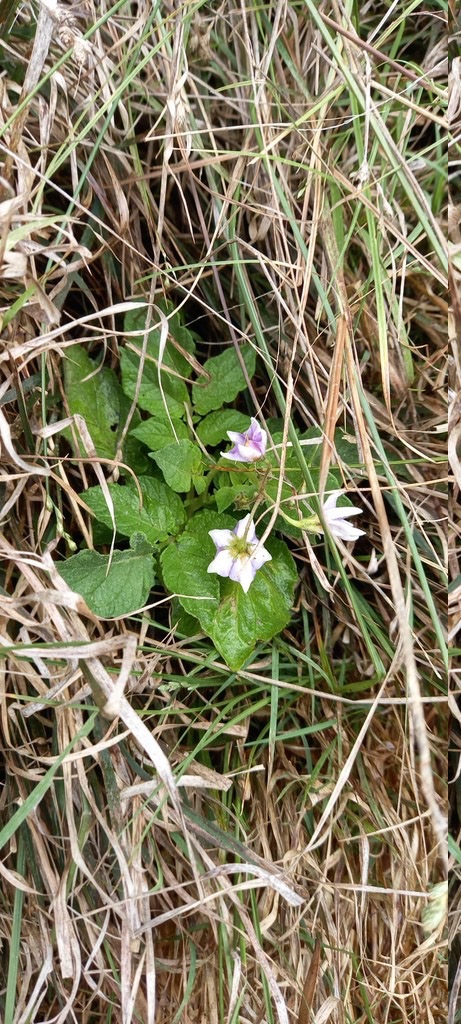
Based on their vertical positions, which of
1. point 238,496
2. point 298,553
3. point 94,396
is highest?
point 94,396

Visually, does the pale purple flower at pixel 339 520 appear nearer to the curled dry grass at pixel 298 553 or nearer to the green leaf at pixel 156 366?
the curled dry grass at pixel 298 553

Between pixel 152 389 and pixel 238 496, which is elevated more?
pixel 152 389

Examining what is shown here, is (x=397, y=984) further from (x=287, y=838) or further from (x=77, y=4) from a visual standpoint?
(x=77, y=4)

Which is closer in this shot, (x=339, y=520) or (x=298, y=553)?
(x=339, y=520)

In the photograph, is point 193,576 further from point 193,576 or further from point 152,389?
point 152,389

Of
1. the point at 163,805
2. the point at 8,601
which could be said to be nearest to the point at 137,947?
the point at 163,805

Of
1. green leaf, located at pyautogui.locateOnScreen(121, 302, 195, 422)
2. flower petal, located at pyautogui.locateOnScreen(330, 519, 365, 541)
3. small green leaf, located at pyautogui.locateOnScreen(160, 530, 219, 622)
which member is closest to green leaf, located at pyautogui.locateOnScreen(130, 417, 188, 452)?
green leaf, located at pyautogui.locateOnScreen(121, 302, 195, 422)

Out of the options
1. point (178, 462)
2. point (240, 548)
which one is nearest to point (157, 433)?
point (178, 462)

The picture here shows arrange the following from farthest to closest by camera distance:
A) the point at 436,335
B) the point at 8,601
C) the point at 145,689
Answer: the point at 436,335 < the point at 145,689 < the point at 8,601
